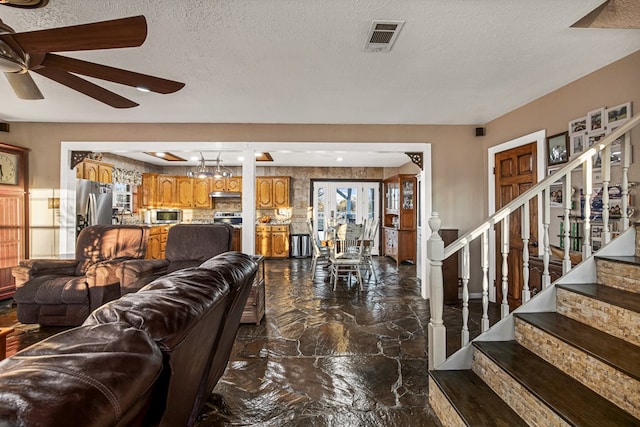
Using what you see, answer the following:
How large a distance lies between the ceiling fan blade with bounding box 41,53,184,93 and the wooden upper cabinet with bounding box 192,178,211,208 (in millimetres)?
6235

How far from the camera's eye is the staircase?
1391 mm

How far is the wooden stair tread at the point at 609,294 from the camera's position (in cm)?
169

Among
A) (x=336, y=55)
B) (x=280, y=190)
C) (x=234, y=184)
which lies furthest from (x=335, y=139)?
(x=234, y=184)

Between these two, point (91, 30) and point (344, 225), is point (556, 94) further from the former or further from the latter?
point (91, 30)

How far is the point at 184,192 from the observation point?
26.3ft

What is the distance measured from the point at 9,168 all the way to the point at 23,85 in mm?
3085

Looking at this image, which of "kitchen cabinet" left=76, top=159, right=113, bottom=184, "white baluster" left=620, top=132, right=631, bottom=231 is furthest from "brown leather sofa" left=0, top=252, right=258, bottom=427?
"kitchen cabinet" left=76, top=159, right=113, bottom=184

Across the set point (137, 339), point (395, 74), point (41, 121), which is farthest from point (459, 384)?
point (41, 121)

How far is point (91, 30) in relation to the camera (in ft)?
4.88

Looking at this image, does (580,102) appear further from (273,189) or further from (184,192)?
(184,192)

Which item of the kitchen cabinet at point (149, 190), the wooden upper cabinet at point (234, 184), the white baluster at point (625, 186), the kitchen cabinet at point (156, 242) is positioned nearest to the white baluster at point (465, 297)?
the white baluster at point (625, 186)

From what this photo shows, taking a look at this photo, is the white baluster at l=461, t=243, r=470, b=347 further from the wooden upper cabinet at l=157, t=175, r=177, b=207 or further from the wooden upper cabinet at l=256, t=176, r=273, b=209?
the wooden upper cabinet at l=157, t=175, r=177, b=207

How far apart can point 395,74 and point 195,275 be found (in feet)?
8.01

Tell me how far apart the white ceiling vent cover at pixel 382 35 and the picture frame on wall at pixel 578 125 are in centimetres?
194
